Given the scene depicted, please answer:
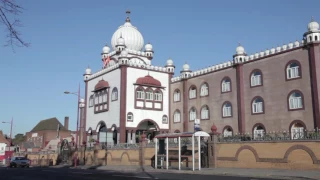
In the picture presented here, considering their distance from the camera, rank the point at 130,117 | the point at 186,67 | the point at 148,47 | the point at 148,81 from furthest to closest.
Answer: the point at 148,47 < the point at 186,67 < the point at 148,81 < the point at 130,117

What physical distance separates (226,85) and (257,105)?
483 centimetres

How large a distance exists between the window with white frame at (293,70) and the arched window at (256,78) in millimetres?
3233

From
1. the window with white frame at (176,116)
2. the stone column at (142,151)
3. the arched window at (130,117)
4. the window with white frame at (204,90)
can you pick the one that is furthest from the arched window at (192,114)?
the stone column at (142,151)

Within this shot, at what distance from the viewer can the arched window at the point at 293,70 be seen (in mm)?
31234

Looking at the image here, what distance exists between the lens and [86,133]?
159ft

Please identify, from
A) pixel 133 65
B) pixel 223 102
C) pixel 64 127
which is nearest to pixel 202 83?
pixel 223 102

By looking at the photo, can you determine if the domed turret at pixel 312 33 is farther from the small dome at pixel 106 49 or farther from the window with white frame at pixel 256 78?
the small dome at pixel 106 49

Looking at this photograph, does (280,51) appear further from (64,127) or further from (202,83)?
(64,127)

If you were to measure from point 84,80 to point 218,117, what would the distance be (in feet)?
71.8

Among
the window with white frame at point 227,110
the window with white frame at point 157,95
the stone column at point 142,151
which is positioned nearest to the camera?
the stone column at point 142,151

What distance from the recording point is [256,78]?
115ft

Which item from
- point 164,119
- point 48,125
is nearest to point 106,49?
point 164,119

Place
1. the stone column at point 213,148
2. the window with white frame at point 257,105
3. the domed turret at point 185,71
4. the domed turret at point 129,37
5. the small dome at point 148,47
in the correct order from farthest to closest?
the small dome at point 148,47
the domed turret at point 129,37
the domed turret at point 185,71
the window with white frame at point 257,105
the stone column at point 213,148

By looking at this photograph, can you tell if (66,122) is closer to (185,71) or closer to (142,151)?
(185,71)
